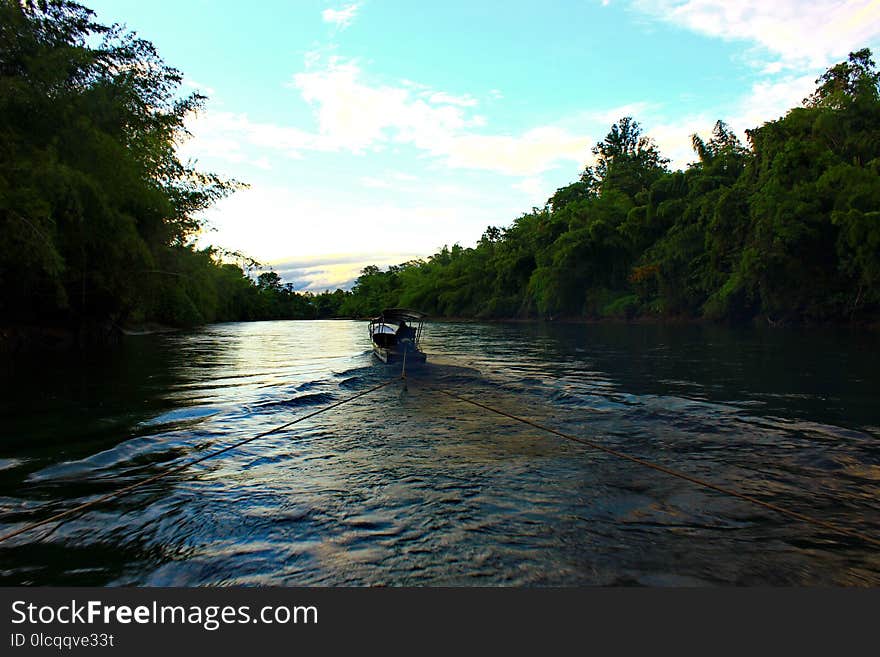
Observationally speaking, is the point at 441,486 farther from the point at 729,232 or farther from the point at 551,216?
the point at 551,216

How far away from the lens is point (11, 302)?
18.8 metres

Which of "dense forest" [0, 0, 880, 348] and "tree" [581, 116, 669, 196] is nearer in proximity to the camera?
"dense forest" [0, 0, 880, 348]

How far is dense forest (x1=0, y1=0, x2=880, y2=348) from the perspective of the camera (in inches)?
515

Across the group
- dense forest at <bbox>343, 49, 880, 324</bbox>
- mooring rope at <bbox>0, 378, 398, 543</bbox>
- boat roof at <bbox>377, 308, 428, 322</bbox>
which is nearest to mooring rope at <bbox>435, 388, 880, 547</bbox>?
mooring rope at <bbox>0, 378, 398, 543</bbox>

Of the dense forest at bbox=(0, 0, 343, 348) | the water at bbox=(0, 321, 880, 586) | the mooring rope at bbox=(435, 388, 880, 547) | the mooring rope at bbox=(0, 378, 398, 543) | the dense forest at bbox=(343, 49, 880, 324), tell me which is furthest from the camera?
the dense forest at bbox=(343, 49, 880, 324)

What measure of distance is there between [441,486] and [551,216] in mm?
60506

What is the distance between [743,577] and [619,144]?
75.0 m

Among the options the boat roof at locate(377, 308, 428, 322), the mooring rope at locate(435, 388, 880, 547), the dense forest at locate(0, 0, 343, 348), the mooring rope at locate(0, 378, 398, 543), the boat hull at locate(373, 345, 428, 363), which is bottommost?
the mooring rope at locate(435, 388, 880, 547)

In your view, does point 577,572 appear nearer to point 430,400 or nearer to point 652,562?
point 652,562

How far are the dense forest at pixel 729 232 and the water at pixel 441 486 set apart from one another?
75.5ft

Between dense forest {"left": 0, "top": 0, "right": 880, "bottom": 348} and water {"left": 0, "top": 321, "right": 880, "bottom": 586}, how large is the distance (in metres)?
6.91

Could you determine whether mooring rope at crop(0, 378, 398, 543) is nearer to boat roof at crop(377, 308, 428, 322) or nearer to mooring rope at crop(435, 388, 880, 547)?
mooring rope at crop(435, 388, 880, 547)

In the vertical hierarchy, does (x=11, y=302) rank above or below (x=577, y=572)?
above

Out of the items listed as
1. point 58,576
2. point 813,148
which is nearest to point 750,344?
point 813,148
